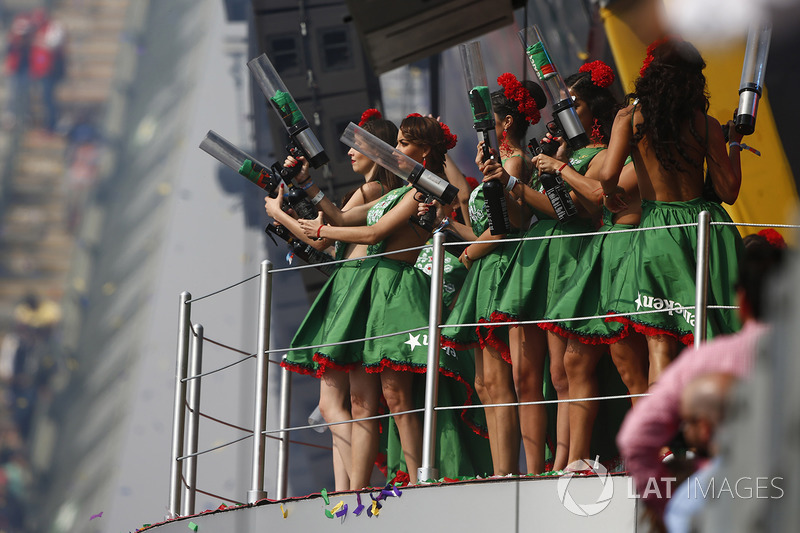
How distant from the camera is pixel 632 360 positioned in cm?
271

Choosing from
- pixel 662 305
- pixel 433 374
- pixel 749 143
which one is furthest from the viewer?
pixel 749 143

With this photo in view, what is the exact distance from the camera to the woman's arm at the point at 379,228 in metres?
3.12

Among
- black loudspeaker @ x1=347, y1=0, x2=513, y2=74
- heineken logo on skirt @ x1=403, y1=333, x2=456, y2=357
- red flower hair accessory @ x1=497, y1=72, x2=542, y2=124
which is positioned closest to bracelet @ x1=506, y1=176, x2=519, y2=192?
red flower hair accessory @ x1=497, y1=72, x2=542, y2=124

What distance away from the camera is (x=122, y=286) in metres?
18.7

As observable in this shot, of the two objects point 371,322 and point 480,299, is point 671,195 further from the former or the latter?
point 371,322

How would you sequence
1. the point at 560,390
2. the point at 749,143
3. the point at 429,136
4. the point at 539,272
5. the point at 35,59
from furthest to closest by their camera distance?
the point at 35,59
the point at 749,143
the point at 429,136
the point at 539,272
the point at 560,390

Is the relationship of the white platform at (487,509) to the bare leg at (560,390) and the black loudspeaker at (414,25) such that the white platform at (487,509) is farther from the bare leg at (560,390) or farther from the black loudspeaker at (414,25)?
the black loudspeaker at (414,25)

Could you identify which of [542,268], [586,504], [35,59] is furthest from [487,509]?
[35,59]

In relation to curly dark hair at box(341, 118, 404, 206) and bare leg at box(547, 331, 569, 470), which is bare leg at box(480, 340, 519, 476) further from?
curly dark hair at box(341, 118, 404, 206)

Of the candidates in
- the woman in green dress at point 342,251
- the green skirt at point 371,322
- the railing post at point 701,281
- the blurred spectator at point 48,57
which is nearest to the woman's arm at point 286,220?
the woman in green dress at point 342,251

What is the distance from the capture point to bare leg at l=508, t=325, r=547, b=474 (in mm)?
2822

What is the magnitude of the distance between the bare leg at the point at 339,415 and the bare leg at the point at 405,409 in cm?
12

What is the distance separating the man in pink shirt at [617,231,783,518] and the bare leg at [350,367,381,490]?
1661mm

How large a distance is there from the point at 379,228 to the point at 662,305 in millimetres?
867
